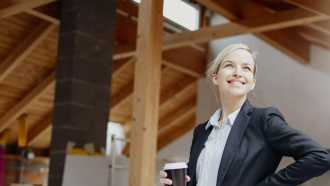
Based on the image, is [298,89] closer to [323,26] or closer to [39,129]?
[323,26]

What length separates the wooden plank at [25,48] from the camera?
6.72 m

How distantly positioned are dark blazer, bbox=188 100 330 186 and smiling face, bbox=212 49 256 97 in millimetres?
57

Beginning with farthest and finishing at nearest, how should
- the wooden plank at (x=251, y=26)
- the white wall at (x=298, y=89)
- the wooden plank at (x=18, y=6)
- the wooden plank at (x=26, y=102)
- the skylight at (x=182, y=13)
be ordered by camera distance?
the wooden plank at (x=26, y=102)
the skylight at (x=182, y=13)
the white wall at (x=298, y=89)
the wooden plank at (x=18, y=6)
the wooden plank at (x=251, y=26)

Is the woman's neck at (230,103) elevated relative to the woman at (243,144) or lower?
elevated

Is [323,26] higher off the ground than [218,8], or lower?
lower

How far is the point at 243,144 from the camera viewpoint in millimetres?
1305

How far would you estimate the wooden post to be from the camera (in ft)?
10.8

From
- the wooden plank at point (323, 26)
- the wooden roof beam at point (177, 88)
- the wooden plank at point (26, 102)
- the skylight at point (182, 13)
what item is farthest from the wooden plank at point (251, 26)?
the wooden roof beam at point (177, 88)

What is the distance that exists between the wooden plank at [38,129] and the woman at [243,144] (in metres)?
7.64

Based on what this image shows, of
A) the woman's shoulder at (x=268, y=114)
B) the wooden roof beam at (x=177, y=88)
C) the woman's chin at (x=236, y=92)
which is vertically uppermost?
the wooden roof beam at (x=177, y=88)

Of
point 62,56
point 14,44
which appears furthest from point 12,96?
point 62,56

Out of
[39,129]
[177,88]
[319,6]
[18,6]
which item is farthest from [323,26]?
[39,129]

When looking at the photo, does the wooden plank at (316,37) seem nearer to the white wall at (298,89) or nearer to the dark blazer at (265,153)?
the white wall at (298,89)

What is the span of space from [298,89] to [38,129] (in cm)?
463
